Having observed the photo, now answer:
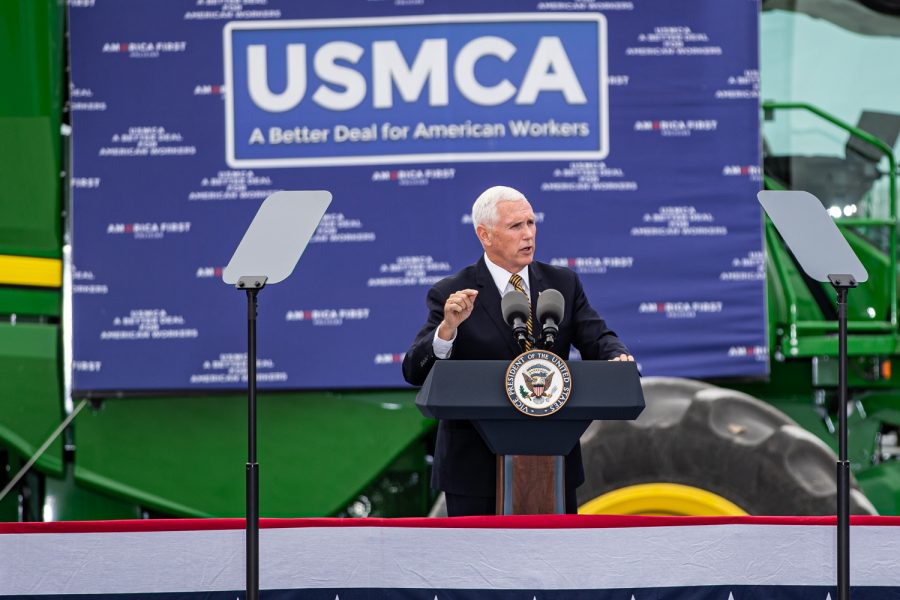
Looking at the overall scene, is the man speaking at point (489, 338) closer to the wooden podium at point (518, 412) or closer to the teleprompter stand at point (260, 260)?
the wooden podium at point (518, 412)

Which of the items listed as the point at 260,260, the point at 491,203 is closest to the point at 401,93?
the point at 491,203

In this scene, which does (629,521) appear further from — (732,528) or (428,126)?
(428,126)

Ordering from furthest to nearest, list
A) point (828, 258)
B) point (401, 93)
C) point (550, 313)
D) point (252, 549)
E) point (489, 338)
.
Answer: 1. point (401, 93)
2. point (489, 338)
3. point (828, 258)
4. point (550, 313)
5. point (252, 549)

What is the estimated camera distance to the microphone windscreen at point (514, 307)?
323 cm

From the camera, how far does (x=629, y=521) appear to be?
3262mm

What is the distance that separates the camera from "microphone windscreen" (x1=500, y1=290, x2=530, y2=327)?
3232mm

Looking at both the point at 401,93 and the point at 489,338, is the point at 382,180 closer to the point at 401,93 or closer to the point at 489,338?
the point at 401,93

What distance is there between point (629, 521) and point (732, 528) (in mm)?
271

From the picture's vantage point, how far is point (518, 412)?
3.20 m

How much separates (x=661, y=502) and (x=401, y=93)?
1867mm

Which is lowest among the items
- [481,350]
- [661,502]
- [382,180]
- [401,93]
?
[661,502]

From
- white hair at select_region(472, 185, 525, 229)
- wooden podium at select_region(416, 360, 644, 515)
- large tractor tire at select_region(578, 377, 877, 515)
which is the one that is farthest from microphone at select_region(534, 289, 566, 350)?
large tractor tire at select_region(578, 377, 877, 515)

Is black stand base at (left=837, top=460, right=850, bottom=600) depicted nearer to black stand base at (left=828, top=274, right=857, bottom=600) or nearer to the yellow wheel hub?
black stand base at (left=828, top=274, right=857, bottom=600)

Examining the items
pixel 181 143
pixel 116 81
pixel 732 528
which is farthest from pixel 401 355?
pixel 732 528
